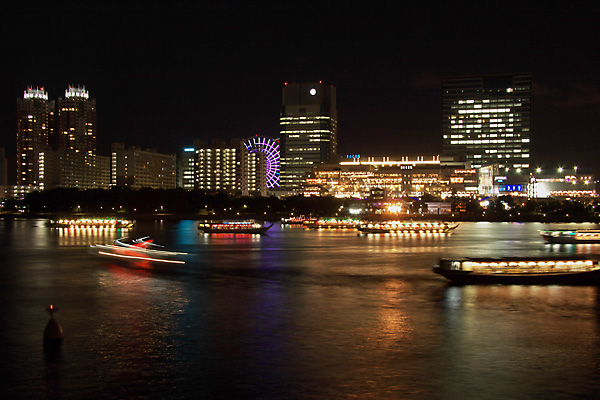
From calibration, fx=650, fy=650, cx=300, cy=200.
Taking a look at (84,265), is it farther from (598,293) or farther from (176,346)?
(598,293)

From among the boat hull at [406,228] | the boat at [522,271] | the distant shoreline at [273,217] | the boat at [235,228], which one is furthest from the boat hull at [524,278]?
the distant shoreline at [273,217]

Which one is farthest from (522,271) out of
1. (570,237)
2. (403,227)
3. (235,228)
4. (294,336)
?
A: (403,227)

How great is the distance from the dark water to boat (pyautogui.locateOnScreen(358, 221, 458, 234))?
49.3 metres

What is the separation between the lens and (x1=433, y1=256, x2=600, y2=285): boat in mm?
29703

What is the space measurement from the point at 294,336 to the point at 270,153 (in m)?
172

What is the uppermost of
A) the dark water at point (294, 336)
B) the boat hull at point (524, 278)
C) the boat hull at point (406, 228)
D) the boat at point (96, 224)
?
the boat at point (96, 224)

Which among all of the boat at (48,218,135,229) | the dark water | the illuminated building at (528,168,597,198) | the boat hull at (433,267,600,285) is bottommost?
the dark water

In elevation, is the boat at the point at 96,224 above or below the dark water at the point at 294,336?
above

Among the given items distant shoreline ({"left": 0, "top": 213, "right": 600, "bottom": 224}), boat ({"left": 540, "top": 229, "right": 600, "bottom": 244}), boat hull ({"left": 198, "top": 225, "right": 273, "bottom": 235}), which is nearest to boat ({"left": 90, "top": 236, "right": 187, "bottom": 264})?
boat hull ({"left": 198, "top": 225, "right": 273, "bottom": 235})

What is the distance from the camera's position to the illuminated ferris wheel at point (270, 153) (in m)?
187

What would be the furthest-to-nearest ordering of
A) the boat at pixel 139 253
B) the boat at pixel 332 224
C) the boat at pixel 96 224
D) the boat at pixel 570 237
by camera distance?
the boat at pixel 332 224 → the boat at pixel 96 224 → the boat at pixel 570 237 → the boat at pixel 139 253

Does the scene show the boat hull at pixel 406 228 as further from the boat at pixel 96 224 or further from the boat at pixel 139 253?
the boat at pixel 139 253

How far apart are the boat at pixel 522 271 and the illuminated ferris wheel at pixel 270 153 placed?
156 metres

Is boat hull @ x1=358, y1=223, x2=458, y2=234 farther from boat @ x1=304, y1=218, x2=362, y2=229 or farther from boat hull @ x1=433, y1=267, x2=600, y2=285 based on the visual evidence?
boat hull @ x1=433, y1=267, x2=600, y2=285
